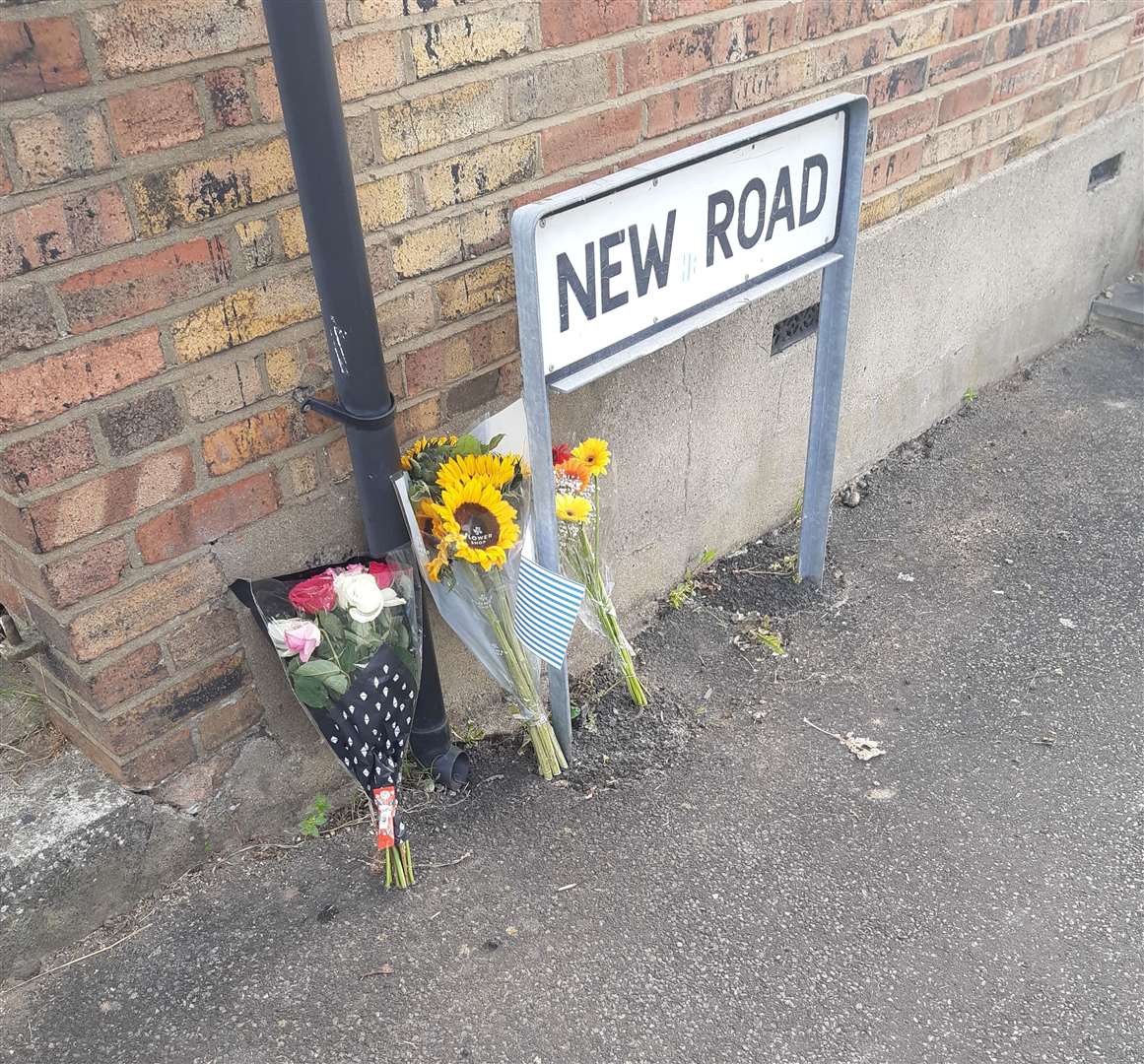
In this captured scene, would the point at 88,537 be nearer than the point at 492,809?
Yes

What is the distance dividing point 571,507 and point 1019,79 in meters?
2.57

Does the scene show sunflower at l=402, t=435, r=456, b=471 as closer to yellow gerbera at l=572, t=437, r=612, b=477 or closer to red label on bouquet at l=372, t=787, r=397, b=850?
yellow gerbera at l=572, t=437, r=612, b=477

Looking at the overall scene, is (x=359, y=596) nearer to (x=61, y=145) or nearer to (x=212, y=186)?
(x=212, y=186)

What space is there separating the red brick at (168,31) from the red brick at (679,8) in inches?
39.8

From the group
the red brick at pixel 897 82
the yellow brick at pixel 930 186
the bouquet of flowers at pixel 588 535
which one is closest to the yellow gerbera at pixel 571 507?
the bouquet of flowers at pixel 588 535

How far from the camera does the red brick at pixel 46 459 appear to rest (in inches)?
72.6

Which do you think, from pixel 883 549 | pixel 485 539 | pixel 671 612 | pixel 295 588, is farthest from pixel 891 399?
pixel 295 588

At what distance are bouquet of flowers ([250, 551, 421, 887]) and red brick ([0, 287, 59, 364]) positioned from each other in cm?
63

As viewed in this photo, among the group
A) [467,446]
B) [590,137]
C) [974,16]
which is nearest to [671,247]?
[590,137]

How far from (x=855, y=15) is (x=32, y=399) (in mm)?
2453

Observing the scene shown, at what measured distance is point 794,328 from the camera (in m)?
3.41

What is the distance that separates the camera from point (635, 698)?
2.98m

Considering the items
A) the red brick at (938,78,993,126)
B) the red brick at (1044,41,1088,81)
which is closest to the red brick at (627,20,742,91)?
the red brick at (938,78,993,126)

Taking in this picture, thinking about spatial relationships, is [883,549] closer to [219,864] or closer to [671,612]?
[671,612]
